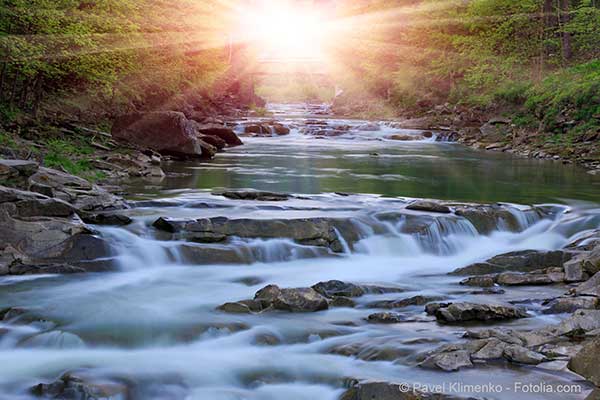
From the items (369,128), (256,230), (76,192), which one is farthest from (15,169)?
(369,128)

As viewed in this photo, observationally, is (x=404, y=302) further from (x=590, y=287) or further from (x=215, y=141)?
(x=215, y=141)

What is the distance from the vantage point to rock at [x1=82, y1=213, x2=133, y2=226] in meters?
11.5

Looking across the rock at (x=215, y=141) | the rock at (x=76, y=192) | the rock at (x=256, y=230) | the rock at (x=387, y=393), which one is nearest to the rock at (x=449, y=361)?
the rock at (x=387, y=393)

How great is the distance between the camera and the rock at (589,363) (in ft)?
18.9

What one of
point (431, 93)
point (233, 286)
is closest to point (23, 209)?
point (233, 286)

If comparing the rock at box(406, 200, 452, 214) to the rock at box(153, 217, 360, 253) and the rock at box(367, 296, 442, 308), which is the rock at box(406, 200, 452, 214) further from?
the rock at box(367, 296, 442, 308)

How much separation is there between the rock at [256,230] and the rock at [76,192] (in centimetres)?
173

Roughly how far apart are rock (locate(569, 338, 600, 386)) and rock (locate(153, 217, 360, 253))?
5.75 meters

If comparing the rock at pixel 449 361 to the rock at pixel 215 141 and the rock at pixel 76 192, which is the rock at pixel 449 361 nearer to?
the rock at pixel 76 192

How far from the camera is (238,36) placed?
65.9 metres

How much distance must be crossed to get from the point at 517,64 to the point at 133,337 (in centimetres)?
3727

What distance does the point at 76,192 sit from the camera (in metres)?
12.7

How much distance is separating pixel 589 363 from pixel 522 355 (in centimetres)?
65

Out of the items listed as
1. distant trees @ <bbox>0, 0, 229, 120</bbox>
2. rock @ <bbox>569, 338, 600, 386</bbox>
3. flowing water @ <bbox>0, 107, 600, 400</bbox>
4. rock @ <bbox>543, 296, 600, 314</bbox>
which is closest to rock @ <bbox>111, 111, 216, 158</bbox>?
distant trees @ <bbox>0, 0, 229, 120</bbox>
